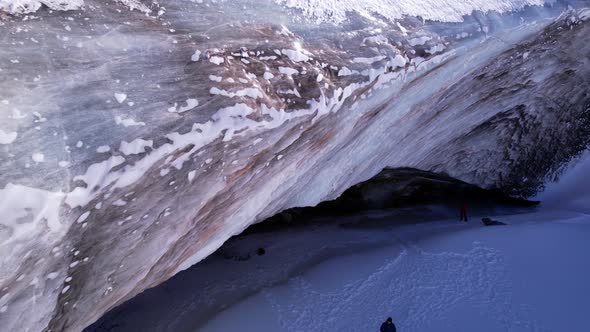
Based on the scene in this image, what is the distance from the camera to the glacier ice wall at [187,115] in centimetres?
304

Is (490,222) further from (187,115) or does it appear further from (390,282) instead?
(187,115)

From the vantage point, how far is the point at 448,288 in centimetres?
600

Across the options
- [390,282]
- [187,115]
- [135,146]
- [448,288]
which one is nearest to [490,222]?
[448,288]

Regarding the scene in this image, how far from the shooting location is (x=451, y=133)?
22.4 feet

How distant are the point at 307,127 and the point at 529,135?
5.02 metres

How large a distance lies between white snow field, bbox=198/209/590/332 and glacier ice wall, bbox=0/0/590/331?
1.31 meters

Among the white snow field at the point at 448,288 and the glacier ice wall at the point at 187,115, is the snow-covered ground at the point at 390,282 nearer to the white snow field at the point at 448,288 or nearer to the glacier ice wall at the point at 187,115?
the white snow field at the point at 448,288

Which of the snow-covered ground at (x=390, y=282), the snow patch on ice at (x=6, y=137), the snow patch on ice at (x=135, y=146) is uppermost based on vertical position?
the snow patch on ice at (x=6, y=137)

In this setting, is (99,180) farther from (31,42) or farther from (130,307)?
(130,307)

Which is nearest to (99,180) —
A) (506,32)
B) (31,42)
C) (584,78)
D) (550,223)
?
(31,42)

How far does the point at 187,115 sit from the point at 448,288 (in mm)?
4386

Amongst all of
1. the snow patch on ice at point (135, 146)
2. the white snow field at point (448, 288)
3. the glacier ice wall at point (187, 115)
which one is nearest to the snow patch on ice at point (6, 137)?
the glacier ice wall at point (187, 115)

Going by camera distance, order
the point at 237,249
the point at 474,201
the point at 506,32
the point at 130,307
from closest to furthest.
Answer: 1. the point at 506,32
2. the point at 130,307
3. the point at 237,249
4. the point at 474,201

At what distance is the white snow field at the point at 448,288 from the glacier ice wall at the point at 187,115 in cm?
131
